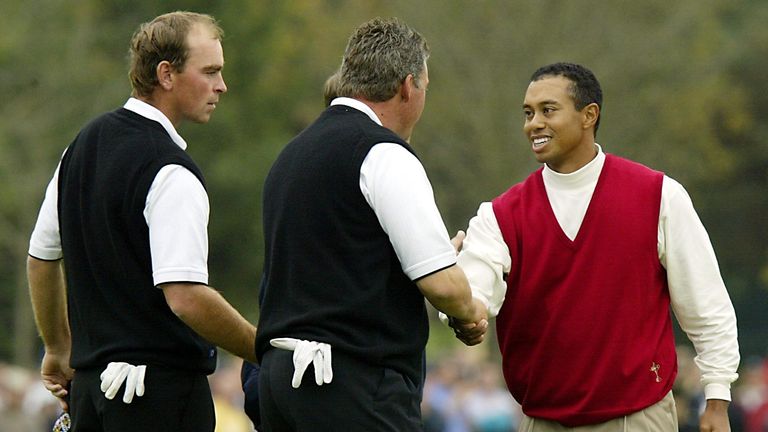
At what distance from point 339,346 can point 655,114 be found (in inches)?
976

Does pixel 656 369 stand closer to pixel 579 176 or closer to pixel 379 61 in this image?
pixel 579 176

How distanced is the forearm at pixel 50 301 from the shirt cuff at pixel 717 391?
109 inches

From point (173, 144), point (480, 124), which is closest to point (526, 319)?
point (173, 144)

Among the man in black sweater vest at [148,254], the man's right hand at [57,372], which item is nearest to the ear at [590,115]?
the man in black sweater vest at [148,254]

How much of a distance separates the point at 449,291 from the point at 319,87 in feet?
89.4

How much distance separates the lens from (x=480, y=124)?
2755cm

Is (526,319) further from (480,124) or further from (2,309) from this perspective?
(2,309)

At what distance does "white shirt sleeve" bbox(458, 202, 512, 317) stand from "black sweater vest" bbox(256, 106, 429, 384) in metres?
0.80

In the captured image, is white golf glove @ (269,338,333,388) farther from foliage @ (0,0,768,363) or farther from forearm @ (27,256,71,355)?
foliage @ (0,0,768,363)

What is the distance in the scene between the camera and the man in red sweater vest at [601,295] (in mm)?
6023

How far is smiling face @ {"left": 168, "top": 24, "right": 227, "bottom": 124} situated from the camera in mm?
5727

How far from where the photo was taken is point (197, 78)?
5746 mm

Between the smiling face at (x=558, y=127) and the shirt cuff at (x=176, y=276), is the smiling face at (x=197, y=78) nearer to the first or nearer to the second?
the shirt cuff at (x=176, y=276)

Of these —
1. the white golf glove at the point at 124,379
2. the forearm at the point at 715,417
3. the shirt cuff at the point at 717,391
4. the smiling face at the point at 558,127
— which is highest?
the smiling face at the point at 558,127
